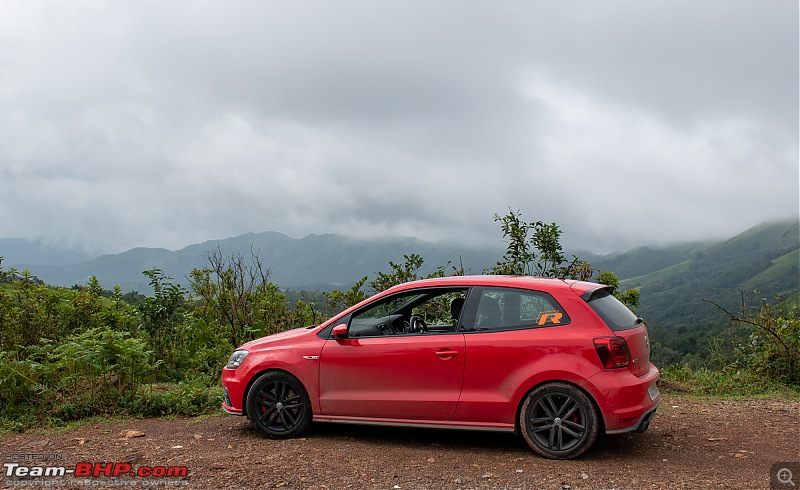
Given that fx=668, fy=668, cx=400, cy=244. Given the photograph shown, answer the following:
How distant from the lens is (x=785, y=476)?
5625 mm

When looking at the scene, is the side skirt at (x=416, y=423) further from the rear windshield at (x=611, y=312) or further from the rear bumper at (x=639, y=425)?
the rear windshield at (x=611, y=312)

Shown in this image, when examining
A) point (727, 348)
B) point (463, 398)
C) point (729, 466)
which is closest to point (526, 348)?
point (463, 398)

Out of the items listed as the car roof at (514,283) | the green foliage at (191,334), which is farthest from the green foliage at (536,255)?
the car roof at (514,283)

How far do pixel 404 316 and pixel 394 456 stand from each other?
1540mm

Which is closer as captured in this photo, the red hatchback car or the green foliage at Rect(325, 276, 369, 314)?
the red hatchback car

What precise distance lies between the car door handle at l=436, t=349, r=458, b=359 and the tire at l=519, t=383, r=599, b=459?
781 millimetres

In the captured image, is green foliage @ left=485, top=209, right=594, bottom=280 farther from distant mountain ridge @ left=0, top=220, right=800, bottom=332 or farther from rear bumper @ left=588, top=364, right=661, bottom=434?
rear bumper @ left=588, top=364, right=661, bottom=434

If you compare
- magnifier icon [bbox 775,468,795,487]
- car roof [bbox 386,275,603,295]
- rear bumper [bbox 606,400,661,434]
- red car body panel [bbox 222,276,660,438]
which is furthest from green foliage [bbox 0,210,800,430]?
magnifier icon [bbox 775,468,795,487]

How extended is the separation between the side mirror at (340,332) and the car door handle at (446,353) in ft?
3.31

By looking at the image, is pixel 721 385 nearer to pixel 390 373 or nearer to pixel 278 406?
pixel 390 373

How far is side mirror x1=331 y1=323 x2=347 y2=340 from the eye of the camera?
6.72m

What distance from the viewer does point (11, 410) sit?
26.4 feet

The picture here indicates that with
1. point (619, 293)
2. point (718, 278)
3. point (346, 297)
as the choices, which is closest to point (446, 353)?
point (346, 297)

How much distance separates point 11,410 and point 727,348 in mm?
10784
